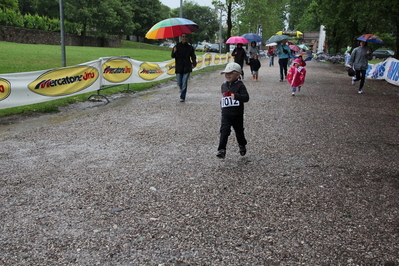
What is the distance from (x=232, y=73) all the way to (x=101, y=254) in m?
3.24

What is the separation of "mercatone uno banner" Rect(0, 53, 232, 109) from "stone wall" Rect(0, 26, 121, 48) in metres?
34.9

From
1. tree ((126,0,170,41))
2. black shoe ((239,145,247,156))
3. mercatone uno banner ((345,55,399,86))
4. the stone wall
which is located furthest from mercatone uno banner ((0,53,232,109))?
tree ((126,0,170,41))

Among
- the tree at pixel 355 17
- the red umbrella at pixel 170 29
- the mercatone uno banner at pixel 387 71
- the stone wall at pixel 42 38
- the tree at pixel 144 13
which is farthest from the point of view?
the tree at pixel 144 13

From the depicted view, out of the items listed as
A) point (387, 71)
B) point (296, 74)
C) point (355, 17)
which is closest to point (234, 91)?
point (296, 74)

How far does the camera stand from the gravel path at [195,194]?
317 centimetres

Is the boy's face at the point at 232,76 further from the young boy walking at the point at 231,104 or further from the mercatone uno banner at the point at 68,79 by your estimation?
the mercatone uno banner at the point at 68,79

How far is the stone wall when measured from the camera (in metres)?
43.8

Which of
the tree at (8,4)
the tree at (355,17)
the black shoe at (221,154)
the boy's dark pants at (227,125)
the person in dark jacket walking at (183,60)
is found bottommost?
the black shoe at (221,154)

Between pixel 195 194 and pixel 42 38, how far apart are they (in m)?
51.0

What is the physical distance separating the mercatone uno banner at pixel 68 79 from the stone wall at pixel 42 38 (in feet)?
115

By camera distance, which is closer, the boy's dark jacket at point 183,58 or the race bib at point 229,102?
the race bib at point 229,102

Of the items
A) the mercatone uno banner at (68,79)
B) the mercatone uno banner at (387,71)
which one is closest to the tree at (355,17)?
the mercatone uno banner at (387,71)

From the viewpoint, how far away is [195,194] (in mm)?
4355

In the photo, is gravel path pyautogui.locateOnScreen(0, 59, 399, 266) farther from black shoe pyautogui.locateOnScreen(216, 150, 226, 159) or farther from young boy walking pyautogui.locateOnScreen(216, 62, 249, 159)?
young boy walking pyautogui.locateOnScreen(216, 62, 249, 159)
